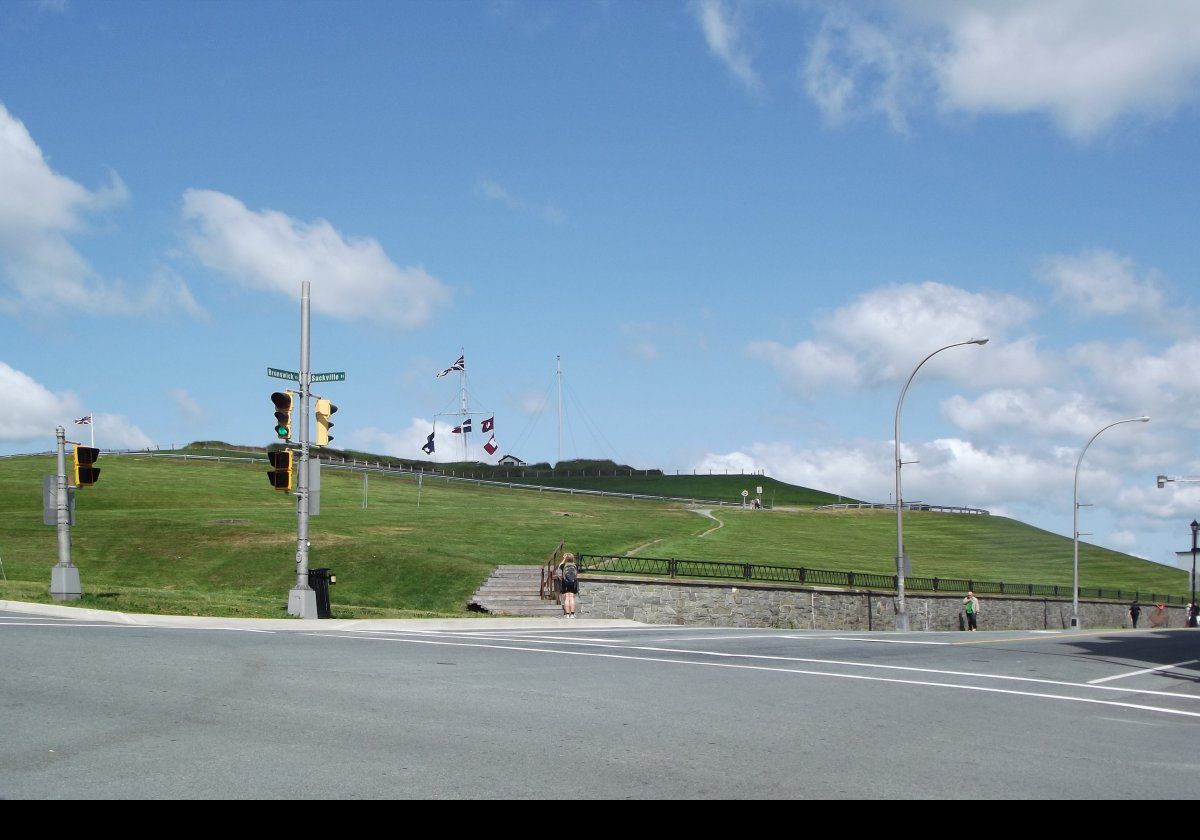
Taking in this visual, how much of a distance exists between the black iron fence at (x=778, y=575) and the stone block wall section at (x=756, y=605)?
27.5 inches

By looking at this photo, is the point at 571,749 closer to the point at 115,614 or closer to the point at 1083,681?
the point at 1083,681

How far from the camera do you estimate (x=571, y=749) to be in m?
9.29

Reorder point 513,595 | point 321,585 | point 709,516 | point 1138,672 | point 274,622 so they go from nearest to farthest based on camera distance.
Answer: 1. point 1138,672
2. point 274,622
3. point 321,585
4. point 513,595
5. point 709,516

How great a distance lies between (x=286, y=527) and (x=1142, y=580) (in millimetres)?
63738

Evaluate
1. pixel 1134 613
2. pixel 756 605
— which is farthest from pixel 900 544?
pixel 1134 613

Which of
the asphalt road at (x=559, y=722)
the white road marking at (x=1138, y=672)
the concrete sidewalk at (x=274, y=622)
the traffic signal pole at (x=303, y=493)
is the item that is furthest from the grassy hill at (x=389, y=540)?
the white road marking at (x=1138, y=672)

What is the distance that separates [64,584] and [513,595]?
48.3 feet

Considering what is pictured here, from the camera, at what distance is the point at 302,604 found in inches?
1040

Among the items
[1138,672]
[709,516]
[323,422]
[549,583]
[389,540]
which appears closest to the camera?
[1138,672]

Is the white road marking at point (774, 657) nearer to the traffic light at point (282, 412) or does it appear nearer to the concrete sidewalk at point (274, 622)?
the concrete sidewalk at point (274, 622)

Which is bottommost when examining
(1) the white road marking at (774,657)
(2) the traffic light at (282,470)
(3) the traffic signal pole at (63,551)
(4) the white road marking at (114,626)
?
(1) the white road marking at (774,657)

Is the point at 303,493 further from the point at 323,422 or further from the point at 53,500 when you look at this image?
the point at 53,500

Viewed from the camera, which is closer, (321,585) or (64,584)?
(64,584)

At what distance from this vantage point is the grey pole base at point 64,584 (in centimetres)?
2666
